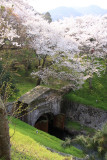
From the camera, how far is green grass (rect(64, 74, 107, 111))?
71.8 ft

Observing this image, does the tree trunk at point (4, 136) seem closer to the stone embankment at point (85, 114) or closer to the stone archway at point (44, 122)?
the stone archway at point (44, 122)

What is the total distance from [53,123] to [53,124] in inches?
5.2

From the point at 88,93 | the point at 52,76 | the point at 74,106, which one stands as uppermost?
the point at 52,76

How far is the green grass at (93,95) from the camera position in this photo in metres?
21.9

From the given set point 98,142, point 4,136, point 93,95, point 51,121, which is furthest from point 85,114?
point 4,136

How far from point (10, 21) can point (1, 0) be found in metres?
3.45

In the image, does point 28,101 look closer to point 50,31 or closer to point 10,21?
point 50,31

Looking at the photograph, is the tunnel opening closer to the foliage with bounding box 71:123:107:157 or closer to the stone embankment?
the stone embankment

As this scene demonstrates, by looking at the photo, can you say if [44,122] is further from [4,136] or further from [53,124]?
[4,136]

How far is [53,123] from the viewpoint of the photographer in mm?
22766

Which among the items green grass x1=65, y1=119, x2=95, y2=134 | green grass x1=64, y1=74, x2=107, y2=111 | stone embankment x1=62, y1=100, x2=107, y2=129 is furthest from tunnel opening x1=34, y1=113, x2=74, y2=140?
green grass x1=64, y1=74, x2=107, y2=111

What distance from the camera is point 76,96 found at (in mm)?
23328

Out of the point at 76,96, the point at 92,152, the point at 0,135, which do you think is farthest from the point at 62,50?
the point at 0,135

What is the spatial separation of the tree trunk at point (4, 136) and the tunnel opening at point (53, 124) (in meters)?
14.6
